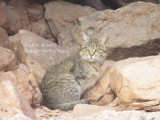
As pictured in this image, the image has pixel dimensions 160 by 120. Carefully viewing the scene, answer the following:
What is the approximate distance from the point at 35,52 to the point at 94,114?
9.62ft

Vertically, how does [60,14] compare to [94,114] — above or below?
above

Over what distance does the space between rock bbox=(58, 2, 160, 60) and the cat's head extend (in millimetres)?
457

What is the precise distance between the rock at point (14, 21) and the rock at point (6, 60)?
8.90 ft

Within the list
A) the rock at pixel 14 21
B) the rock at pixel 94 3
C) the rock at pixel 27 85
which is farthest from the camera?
the rock at pixel 94 3

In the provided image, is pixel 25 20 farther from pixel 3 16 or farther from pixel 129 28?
pixel 129 28

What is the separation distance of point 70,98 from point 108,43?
6.03 ft

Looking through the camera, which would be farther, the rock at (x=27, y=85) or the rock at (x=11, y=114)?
the rock at (x=27, y=85)

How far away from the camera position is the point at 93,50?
20.3 ft

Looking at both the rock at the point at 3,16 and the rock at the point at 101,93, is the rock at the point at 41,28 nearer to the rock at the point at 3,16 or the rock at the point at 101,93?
the rock at the point at 3,16

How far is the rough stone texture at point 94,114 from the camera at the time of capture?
3969 millimetres

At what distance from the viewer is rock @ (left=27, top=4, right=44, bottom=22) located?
8.71 m

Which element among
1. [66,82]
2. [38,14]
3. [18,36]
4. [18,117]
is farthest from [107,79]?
[38,14]

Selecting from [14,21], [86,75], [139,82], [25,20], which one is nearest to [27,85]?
[86,75]

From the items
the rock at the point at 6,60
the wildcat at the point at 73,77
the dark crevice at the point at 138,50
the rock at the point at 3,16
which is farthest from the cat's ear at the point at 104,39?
the rock at the point at 3,16
